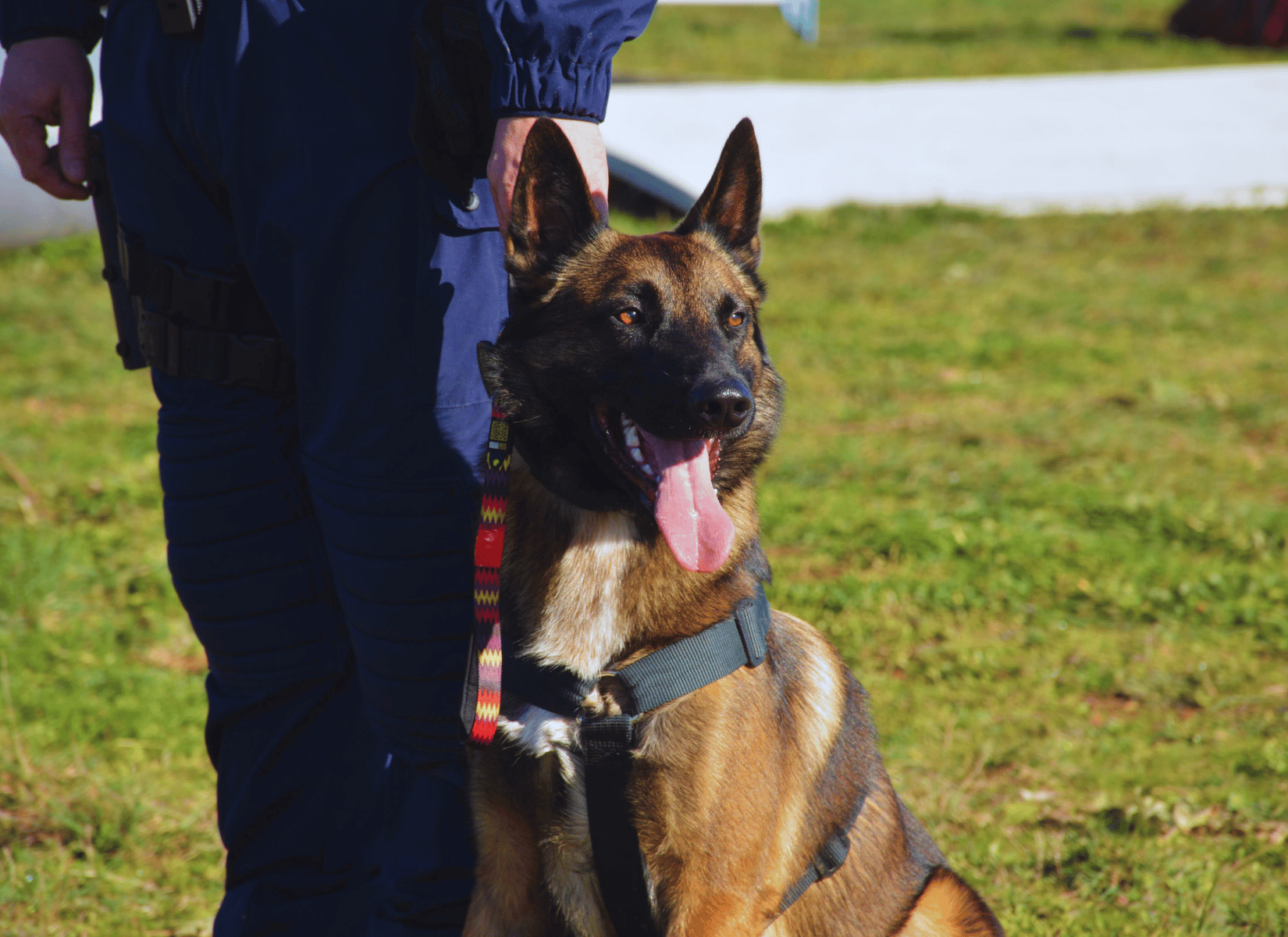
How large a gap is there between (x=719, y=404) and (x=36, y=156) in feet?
4.29

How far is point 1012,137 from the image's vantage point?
891 centimetres

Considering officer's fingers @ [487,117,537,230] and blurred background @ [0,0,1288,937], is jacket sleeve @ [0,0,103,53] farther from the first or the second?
blurred background @ [0,0,1288,937]

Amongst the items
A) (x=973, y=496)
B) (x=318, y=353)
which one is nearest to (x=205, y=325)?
(x=318, y=353)

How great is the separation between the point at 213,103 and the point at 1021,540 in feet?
10.2

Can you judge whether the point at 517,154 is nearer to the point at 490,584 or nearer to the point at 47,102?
the point at 490,584

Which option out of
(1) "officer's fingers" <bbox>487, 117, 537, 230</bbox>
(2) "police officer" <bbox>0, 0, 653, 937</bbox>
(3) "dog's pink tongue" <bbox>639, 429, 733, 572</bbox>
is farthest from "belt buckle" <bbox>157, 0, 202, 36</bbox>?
(3) "dog's pink tongue" <bbox>639, 429, 733, 572</bbox>

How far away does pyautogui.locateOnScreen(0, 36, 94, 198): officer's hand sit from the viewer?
1942 millimetres

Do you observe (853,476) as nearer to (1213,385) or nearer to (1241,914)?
(1213,385)

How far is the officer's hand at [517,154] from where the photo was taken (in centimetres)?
162

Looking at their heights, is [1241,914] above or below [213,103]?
below

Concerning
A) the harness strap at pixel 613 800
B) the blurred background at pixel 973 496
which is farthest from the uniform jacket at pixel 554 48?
the blurred background at pixel 973 496

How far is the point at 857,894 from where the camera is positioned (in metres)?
1.85

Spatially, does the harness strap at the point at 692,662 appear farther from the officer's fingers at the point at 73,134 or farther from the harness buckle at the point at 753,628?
the officer's fingers at the point at 73,134

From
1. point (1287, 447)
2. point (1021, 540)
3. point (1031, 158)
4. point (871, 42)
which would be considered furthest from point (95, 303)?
point (871, 42)
